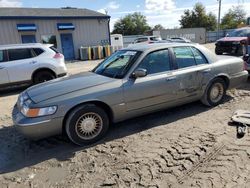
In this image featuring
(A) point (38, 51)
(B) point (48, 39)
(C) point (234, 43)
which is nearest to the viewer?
(A) point (38, 51)

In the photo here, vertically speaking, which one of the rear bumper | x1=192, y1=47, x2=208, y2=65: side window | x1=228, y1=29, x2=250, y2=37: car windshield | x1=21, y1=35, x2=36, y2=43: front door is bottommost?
the rear bumper

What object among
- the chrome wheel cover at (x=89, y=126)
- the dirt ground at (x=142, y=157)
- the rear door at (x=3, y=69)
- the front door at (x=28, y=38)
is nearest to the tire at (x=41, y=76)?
the rear door at (x=3, y=69)

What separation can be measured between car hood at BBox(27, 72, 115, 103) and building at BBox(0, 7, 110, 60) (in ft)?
54.7

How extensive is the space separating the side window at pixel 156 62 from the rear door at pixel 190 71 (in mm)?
209

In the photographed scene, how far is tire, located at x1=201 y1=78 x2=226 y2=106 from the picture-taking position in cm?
548

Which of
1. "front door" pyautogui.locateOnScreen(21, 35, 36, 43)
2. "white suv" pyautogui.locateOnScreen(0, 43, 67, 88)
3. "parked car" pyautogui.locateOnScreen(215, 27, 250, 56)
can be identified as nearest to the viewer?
"white suv" pyautogui.locateOnScreen(0, 43, 67, 88)

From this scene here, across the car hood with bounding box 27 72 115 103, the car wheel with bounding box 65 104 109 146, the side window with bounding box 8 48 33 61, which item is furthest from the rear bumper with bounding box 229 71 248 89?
the side window with bounding box 8 48 33 61

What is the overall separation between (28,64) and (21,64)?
8.9 inches

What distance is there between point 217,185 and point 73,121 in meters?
2.28

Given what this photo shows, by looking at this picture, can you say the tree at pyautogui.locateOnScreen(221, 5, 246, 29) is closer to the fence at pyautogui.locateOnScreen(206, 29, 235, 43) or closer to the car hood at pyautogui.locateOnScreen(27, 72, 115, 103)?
the fence at pyautogui.locateOnScreen(206, 29, 235, 43)

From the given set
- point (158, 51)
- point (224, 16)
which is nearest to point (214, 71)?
point (158, 51)

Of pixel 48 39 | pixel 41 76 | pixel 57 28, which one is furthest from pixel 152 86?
pixel 57 28

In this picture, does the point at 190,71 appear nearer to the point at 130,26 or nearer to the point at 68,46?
the point at 68,46

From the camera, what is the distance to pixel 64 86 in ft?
14.1
